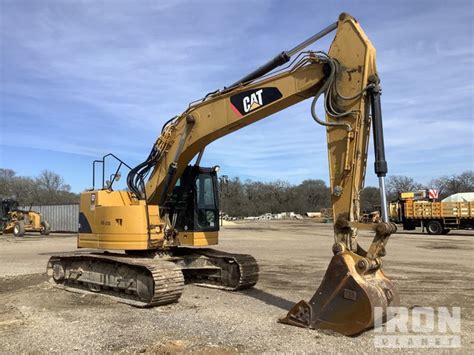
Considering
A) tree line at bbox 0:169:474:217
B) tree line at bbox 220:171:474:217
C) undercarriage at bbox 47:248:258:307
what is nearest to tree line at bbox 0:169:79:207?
tree line at bbox 0:169:474:217

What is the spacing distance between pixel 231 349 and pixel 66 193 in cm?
10327

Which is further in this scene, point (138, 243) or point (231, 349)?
point (138, 243)

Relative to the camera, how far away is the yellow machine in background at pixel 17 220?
3838 centimetres

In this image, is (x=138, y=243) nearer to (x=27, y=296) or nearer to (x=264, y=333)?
(x=27, y=296)

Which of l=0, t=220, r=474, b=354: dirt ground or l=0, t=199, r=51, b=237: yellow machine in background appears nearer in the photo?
l=0, t=220, r=474, b=354: dirt ground

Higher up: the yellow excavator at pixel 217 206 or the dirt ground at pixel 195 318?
the yellow excavator at pixel 217 206

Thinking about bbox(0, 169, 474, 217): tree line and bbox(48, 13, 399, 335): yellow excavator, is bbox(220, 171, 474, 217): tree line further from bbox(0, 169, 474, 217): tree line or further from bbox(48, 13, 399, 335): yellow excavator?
bbox(48, 13, 399, 335): yellow excavator

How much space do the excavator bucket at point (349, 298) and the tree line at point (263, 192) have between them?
72.7 metres

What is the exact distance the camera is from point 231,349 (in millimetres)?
6383

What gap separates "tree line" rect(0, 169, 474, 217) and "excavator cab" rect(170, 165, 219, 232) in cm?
6853

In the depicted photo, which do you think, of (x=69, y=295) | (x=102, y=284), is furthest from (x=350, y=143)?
(x=69, y=295)

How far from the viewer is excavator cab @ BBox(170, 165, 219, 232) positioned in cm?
1087

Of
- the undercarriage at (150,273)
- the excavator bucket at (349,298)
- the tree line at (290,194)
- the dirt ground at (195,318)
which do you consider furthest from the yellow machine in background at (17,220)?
the tree line at (290,194)

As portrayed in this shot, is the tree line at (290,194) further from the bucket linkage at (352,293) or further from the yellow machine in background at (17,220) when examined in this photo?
the bucket linkage at (352,293)
